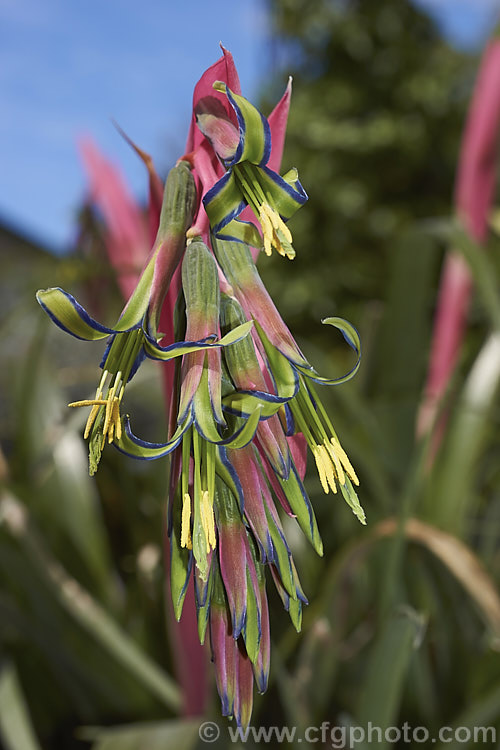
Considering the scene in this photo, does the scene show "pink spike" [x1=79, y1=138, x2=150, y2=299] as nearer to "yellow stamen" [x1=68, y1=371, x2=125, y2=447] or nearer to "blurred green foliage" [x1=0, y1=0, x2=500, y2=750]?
"blurred green foliage" [x1=0, y1=0, x2=500, y2=750]

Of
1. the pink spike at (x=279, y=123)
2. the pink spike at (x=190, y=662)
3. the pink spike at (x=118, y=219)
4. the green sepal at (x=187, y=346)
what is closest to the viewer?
the green sepal at (x=187, y=346)

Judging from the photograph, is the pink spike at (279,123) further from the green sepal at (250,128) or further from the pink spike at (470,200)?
the pink spike at (470,200)

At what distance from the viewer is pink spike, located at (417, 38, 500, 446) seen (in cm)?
84

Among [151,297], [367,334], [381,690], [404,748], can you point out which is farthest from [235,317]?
[367,334]

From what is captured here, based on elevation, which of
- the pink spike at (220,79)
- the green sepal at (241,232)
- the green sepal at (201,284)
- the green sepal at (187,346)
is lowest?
the green sepal at (187,346)

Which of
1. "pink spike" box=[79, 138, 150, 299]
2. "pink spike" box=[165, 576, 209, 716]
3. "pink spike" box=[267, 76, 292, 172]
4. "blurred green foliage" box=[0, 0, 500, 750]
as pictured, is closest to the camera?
"pink spike" box=[267, 76, 292, 172]

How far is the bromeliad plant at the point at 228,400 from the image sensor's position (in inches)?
7.6

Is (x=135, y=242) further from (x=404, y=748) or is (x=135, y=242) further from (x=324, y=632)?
(x=404, y=748)

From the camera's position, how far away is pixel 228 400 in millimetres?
203

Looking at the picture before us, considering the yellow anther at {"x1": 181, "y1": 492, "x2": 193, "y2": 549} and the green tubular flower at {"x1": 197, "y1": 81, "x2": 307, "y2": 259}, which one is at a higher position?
the green tubular flower at {"x1": 197, "y1": 81, "x2": 307, "y2": 259}

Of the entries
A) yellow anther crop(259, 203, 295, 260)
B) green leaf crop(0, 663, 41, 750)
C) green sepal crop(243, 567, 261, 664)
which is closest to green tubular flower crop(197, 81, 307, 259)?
yellow anther crop(259, 203, 295, 260)

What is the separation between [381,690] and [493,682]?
0.15 metres

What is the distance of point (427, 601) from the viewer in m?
0.70

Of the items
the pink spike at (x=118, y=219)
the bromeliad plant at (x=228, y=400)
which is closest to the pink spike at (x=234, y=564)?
the bromeliad plant at (x=228, y=400)
